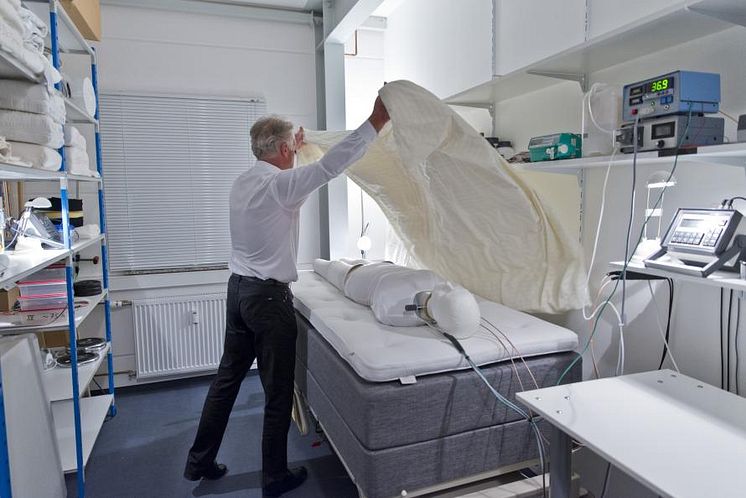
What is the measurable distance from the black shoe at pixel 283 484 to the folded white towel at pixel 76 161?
1690 millimetres

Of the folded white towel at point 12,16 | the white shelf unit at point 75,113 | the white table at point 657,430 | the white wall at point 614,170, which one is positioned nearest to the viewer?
the white table at point 657,430

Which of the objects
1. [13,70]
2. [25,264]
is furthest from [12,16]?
[25,264]

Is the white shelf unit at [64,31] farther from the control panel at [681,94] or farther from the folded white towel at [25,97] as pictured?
the control panel at [681,94]

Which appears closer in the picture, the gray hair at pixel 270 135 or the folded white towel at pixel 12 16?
the folded white towel at pixel 12 16

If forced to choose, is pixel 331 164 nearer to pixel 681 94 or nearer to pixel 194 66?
pixel 681 94

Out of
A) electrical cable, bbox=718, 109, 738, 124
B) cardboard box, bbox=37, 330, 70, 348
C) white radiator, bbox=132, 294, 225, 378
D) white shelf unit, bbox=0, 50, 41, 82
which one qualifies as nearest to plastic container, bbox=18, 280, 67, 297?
cardboard box, bbox=37, 330, 70, 348

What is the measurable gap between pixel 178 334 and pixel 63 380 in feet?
3.68

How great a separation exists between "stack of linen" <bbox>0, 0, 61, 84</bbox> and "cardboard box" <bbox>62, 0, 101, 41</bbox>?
754 millimetres

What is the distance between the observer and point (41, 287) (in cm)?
251

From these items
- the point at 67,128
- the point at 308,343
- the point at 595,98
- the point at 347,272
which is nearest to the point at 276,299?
the point at 308,343

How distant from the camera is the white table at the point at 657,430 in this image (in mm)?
1081

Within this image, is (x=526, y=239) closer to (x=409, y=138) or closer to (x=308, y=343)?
(x=409, y=138)

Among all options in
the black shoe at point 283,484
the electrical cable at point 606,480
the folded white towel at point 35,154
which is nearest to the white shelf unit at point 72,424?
the black shoe at point 283,484

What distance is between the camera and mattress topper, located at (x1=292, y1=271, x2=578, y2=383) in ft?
5.61
